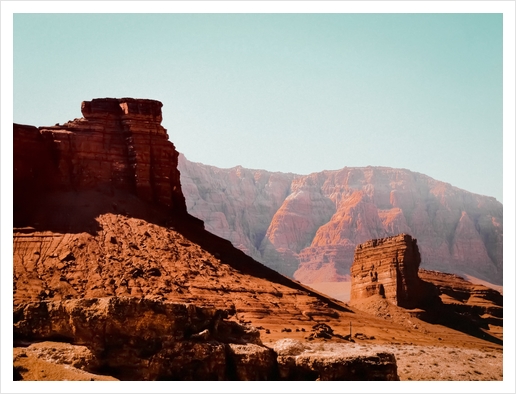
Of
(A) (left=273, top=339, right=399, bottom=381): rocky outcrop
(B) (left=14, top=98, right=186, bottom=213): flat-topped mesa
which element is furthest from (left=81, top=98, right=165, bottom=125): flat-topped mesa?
(A) (left=273, top=339, right=399, bottom=381): rocky outcrop

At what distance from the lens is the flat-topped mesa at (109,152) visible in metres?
87.6

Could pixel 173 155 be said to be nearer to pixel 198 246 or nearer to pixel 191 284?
pixel 198 246

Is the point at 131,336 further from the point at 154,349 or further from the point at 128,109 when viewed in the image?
the point at 128,109

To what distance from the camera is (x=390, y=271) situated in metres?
106

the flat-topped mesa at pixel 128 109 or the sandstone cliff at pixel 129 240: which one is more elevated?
the flat-topped mesa at pixel 128 109

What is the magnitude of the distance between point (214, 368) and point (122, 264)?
32.3m

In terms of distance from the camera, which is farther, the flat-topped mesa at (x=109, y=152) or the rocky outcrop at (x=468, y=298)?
the rocky outcrop at (x=468, y=298)

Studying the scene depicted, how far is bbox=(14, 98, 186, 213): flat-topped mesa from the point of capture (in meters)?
87.6

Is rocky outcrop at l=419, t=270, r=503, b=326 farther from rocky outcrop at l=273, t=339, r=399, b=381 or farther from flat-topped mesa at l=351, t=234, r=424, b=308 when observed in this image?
Answer: rocky outcrop at l=273, t=339, r=399, b=381

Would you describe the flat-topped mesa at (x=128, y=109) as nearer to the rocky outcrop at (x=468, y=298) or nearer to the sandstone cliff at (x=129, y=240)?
the sandstone cliff at (x=129, y=240)

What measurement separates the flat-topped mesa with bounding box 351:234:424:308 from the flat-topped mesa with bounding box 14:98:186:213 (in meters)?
23.6

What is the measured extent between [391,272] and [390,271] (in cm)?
33

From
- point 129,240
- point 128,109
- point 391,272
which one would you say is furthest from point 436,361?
point 128,109

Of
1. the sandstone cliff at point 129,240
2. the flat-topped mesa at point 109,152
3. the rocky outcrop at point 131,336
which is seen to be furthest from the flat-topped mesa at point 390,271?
the rocky outcrop at point 131,336
